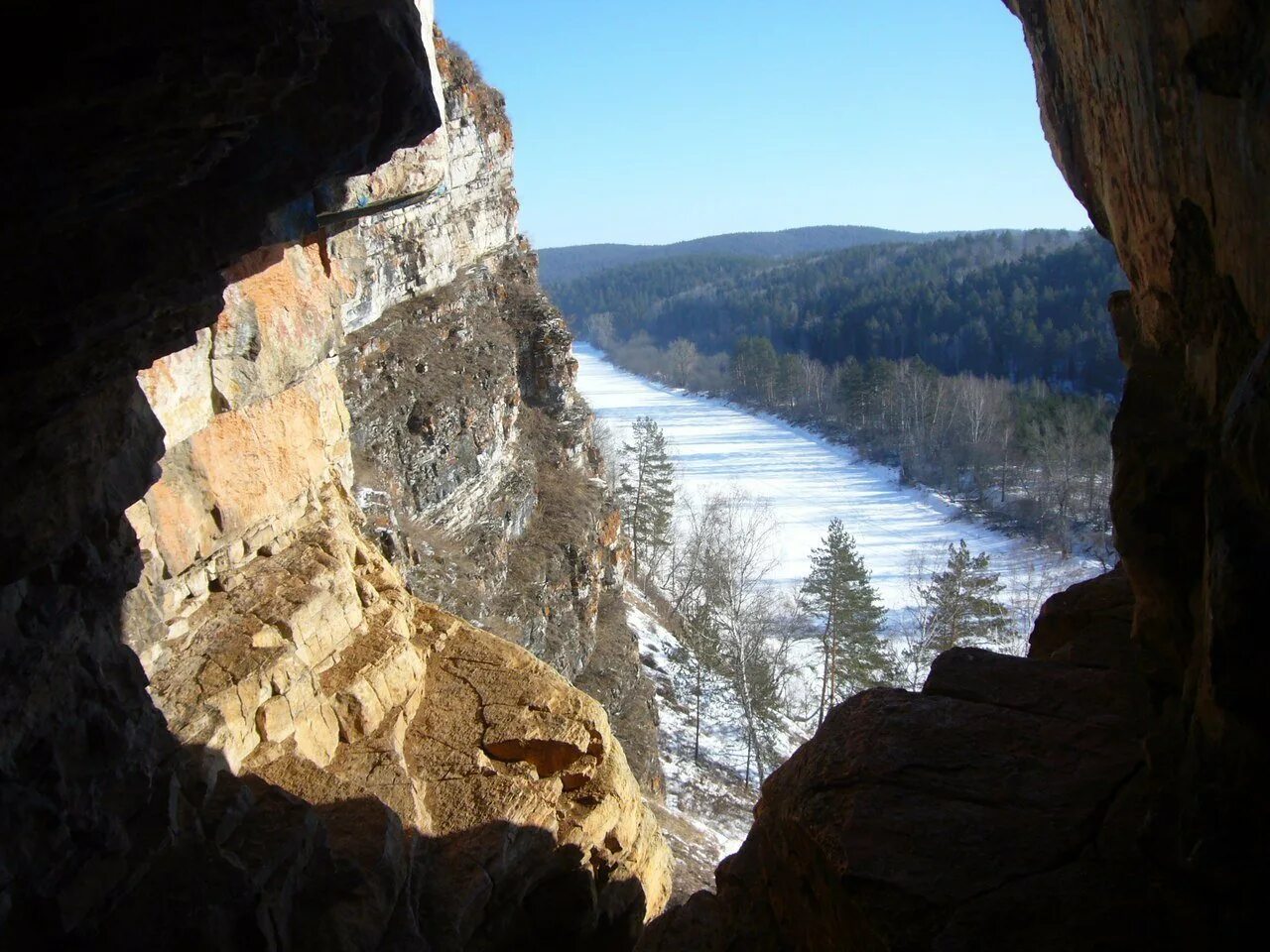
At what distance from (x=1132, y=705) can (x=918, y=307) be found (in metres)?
102

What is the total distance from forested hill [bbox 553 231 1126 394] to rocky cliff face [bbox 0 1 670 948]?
247ft

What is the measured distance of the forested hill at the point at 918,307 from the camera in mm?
84500

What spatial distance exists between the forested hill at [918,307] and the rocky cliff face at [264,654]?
7527cm

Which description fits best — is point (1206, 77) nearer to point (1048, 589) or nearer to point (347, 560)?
point (347, 560)

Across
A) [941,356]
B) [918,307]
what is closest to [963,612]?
[941,356]

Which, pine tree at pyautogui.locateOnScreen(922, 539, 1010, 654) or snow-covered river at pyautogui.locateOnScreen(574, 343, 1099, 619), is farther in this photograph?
snow-covered river at pyautogui.locateOnScreen(574, 343, 1099, 619)

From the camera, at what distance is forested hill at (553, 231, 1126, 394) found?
84.5 metres

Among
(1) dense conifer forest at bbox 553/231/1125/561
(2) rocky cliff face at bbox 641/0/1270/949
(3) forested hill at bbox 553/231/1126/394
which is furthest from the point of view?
(3) forested hill at bbox 553/231/1126/394

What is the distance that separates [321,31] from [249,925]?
18.0ft

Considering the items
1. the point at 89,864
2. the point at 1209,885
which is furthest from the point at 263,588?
the point at 1209,885

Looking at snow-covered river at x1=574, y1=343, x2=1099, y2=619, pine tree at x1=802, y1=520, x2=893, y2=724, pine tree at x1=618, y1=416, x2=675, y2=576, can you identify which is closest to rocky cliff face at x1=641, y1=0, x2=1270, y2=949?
pine tree at x1=802, y1=520, x2=893, y2=724

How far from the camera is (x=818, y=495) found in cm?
6134

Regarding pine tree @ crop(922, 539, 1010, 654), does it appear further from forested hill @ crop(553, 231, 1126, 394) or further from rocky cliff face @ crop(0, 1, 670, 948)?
forested hill @ crop(553, 231, 1126, 394)

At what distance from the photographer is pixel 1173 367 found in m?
6.31
